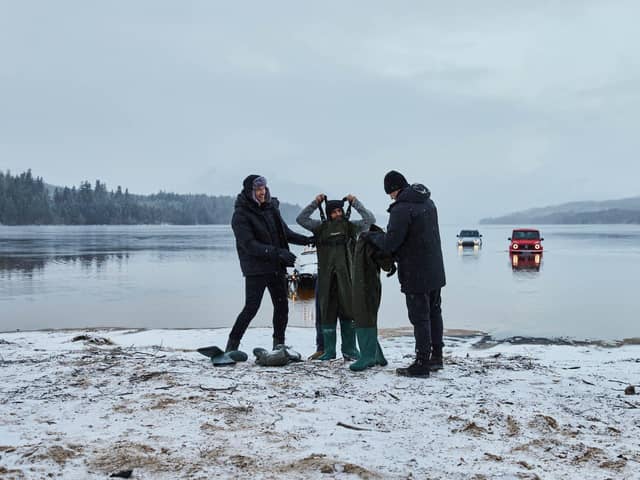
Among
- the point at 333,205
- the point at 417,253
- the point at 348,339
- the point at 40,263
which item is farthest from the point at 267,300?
the point at 40,263

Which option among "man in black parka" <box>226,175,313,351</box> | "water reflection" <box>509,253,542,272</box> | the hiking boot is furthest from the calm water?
"man in black parka" <box>226,175,313,351</box>

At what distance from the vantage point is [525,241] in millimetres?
38094

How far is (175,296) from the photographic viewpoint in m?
20.1

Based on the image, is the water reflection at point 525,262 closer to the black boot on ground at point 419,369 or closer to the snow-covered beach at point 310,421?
the snow-covered beach at point 310,421

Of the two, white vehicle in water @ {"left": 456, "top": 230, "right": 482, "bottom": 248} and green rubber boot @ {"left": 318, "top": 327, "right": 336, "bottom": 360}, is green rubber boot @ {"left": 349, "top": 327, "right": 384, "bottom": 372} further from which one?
white vehicle in water @ {"left": 456, "top": 230, "right": 482, "bottom": 248}

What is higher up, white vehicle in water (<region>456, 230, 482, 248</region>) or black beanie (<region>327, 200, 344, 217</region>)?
black beanie (<region>327, 200, 344, 217</region>)

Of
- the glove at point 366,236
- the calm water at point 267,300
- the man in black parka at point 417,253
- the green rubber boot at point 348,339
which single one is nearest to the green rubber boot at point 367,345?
the man in black parka at point 417,253

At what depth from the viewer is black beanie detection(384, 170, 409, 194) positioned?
5164 mm

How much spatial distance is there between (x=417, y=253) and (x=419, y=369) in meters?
1.12

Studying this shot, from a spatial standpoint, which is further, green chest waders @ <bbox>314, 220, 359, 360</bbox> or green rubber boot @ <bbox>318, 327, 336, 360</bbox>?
green rubber boot @ <bbox>318, 327, 336, 360</bbox>

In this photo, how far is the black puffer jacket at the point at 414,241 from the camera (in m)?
4.94

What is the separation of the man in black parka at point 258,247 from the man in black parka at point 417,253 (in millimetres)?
1207

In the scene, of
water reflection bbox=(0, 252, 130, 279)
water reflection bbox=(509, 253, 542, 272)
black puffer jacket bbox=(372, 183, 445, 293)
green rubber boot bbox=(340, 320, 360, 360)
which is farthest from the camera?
water reflection bbox=(509, 253, 542, 272)

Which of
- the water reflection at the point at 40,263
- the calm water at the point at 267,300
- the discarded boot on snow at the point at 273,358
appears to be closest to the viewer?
the discarded boot on snow at the point at 273,358
